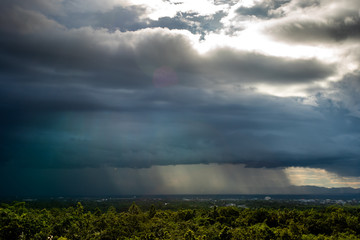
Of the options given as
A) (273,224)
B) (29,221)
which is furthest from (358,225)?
(29,221)

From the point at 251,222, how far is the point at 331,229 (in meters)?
19.3

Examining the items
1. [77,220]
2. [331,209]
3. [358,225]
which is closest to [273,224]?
[358,225]

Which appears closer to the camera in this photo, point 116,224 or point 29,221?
point 29,221

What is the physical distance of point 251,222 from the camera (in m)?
77.6

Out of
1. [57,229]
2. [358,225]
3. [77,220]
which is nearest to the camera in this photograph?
[57,229]

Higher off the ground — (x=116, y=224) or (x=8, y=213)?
(x=8, y=213)

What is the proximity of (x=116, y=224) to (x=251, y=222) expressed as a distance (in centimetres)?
3892

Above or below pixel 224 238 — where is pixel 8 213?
above

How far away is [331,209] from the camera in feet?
311

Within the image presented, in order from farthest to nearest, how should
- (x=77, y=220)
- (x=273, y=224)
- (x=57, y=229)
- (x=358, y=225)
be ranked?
(x=273, y=224) → (x=358, y=225) → (x=77, y=220) → (x=57, y=229)

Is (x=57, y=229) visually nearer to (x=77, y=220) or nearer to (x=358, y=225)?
(x=77, y=220)

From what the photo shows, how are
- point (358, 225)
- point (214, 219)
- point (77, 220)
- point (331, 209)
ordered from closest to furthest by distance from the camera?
point (77, 220), point (358, 225), point (214, 219), point (331, 209)

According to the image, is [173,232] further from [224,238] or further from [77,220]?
[77,220]

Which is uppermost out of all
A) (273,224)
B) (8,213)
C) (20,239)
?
(8,213)
